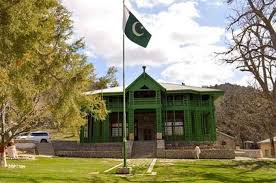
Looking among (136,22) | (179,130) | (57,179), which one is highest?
(136,22)

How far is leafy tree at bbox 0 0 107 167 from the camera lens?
11383 mm

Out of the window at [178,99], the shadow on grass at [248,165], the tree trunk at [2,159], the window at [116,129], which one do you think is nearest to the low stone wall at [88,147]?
the window at [116,129]

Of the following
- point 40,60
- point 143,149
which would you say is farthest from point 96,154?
point 40,60

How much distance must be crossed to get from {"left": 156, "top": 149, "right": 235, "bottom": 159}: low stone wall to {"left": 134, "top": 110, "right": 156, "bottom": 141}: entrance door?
10.9 metres

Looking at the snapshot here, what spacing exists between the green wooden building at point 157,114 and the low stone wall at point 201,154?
6.09 m

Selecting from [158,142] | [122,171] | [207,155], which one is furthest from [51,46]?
[158,142]

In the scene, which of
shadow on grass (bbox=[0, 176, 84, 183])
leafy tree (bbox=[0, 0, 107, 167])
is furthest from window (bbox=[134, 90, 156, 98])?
shadow on grass (bbox=[0, 176, 84, 183])

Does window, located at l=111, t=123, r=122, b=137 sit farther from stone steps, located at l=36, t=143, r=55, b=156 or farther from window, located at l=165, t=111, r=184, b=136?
stone steps, located at l=36, t=143, r=55, b=156

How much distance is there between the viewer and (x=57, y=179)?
16.1 metres

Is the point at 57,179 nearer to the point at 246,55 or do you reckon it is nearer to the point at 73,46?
the point at 73,46

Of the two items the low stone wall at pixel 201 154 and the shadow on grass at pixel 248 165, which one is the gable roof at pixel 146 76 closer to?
the low stone wall at pixel 201 154

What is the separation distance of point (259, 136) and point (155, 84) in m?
33.8

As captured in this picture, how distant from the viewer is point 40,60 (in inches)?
581

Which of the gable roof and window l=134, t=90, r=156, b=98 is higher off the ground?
the gable roof
